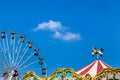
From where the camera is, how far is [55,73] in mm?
19438

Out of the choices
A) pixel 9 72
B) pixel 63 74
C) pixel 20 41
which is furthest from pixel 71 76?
pixel 20 41

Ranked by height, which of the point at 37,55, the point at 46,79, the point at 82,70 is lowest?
the point at 46,79

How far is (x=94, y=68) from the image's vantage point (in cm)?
2052

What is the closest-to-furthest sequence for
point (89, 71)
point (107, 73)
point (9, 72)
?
point (107, 73)
point (89, 71)
point (9, 72)

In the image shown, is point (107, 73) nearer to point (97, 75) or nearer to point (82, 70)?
point (97, 75)

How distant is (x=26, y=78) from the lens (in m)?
20.5

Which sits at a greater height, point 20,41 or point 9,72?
point 20,41

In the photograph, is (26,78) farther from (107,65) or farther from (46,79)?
(107,65)

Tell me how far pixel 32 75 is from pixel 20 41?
24.3 feet

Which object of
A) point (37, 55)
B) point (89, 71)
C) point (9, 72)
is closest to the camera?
point (89, 71)

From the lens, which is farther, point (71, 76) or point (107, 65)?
point (107, 65)

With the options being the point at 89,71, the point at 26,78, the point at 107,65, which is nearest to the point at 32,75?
the point at 26,78

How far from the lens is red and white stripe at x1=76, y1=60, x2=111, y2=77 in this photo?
65.7 feet

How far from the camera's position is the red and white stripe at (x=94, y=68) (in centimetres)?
2003
